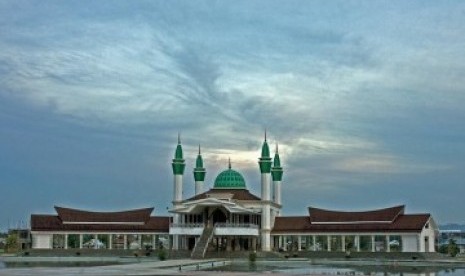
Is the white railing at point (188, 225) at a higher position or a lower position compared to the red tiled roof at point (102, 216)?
lower

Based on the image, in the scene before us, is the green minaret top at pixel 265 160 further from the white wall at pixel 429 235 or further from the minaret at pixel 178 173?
the white wall at pixel 429 235

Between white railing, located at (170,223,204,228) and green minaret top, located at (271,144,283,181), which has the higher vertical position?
green minaret top, located at (271,144,283,181)

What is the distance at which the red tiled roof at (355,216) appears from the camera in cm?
7169

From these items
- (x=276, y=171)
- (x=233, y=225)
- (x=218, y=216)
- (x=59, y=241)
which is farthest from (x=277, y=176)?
(x=59, y=241)

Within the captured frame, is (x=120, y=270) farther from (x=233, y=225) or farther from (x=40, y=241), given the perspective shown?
(x=40, y=241)

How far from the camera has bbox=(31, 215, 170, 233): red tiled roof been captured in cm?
7706

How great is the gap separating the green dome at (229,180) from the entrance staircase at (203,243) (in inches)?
326

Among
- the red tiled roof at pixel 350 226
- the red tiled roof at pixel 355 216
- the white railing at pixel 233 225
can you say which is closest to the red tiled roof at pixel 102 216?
the white railing at pixel 233 225

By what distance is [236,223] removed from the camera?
73688 mm

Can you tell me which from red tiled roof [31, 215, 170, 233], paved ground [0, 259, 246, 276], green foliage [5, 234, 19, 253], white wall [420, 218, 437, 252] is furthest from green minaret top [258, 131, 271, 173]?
green foliage [5, 234, 19, 253]

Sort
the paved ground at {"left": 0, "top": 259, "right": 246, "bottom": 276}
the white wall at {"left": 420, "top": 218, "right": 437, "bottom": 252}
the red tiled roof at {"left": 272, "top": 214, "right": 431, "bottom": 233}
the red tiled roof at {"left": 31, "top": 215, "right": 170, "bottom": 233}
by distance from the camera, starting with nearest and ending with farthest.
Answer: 1. the paved ground at {"left": 0, "top": 259, "right": 246, "bottom": 276}
2. the white wall at {"left": 420, "top": 218, "right": 437, "bottom": 252}
3. the red tiled roof at {"left": 272, "top": 214, "right": 431, "bottom": 233}
4. the red tiled roof at {"left": 31, "top": 215, "right": 170, "bottom": 233}

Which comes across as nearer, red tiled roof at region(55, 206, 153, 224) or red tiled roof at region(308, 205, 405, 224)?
red tiled roof at region(308, 205, 405, 224)

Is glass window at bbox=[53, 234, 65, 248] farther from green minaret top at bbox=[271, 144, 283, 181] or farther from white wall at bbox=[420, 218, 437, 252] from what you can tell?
white wall at bbox=[420, 218, 437, 252]

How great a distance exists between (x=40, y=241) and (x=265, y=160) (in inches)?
1037
